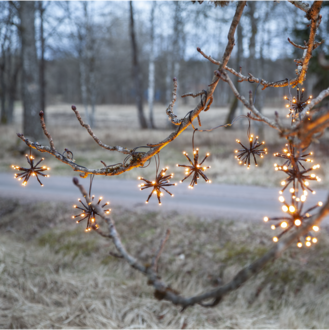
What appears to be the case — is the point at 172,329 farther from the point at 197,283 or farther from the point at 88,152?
the point at 88,152

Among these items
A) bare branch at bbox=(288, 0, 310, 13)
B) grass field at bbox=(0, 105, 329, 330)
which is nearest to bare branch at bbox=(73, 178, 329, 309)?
bare branch at bbox=(288, 0, 310, 13)

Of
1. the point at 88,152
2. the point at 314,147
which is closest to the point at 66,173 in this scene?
the point at 88,152

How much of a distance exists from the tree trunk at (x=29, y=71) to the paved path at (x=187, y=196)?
3244 millimetres

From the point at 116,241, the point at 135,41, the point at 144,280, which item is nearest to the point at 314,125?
the point at 116,241

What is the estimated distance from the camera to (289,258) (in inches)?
182

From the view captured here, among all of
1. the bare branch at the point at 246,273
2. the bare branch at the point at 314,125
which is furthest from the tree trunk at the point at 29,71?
the bare branch at the point at 314,125

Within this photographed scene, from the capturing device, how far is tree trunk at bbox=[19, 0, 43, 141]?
10.5m

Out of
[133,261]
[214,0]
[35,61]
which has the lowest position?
[133,261]

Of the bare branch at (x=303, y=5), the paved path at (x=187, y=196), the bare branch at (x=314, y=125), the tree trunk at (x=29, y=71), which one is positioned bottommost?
the paved path at (x=187, y=196)

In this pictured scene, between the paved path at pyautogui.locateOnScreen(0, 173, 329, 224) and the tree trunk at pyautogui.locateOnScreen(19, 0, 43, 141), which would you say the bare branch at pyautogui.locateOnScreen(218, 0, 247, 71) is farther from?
the tree trunk at pyautogui.locateOnScreen(19, 0, 43, 141)

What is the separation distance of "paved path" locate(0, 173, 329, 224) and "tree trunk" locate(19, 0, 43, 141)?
324 cm

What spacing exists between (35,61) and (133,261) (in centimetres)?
1153

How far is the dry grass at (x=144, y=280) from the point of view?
3725mm

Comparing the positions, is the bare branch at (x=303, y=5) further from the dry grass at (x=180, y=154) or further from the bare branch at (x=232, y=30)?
the dry grass at (x=180, y=154)
